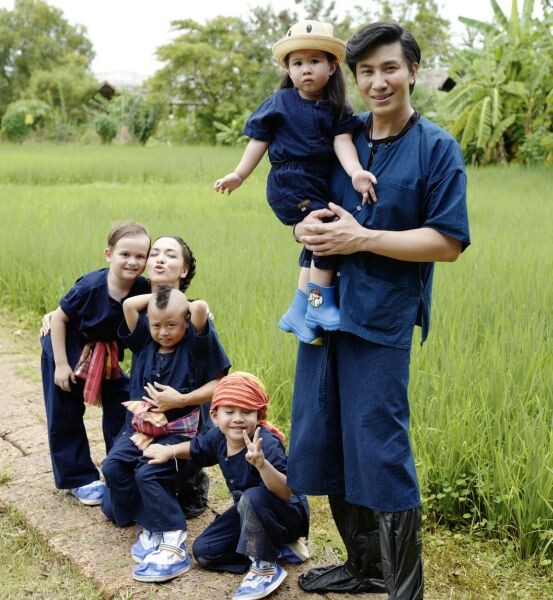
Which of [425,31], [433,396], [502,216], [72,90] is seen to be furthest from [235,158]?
[72,90]

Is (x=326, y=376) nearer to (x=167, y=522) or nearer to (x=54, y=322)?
(x=167, y=522)

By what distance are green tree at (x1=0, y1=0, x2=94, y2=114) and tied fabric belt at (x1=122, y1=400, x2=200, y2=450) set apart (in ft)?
142

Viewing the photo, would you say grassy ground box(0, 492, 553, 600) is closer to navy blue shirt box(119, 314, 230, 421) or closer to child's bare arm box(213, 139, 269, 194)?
navy blue shirt box(119, 314, 230, 421)

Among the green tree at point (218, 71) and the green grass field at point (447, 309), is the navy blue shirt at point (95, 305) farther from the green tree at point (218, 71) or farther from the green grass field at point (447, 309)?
the green tree at point (218, 71)

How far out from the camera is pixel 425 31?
3438 centimetres

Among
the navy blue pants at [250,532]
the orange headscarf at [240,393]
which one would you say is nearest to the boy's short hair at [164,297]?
the orange headscarf at [240,393]

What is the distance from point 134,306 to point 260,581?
96 centimetres

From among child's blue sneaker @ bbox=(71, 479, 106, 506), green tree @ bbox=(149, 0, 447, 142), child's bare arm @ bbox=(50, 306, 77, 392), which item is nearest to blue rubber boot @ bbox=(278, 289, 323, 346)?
child's bare arm @ bbox=(50, 306, 77, 392)

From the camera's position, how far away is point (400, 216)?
201cm

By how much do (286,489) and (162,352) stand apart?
25.8 inches

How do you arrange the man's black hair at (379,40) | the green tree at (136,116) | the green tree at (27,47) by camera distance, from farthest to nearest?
the green tree at (27,47), the green tree at (136,116), the man's black hair at (379,40)

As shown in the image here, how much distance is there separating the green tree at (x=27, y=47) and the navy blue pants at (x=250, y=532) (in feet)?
143

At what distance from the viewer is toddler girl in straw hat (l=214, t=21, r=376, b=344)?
2.13m

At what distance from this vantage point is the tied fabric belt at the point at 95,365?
2957 mm
